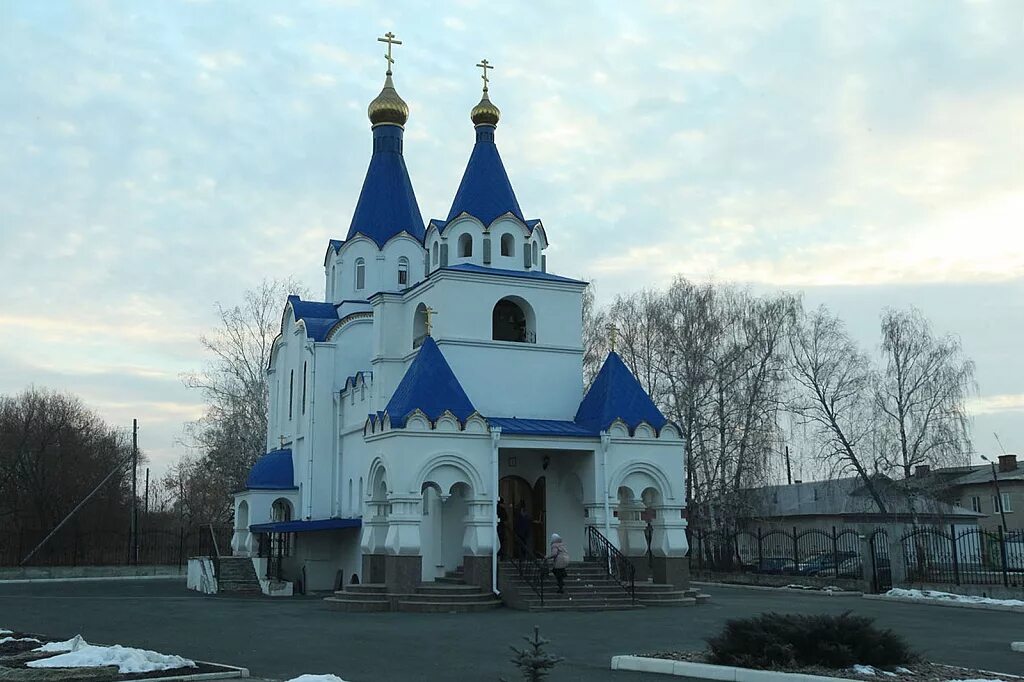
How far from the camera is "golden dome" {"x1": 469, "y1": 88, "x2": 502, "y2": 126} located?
24766 mm

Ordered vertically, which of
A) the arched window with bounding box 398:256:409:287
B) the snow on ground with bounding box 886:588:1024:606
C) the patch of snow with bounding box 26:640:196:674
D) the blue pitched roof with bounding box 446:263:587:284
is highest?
the arched window with bounding box 398:256:409:287

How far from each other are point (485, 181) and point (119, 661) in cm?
1641

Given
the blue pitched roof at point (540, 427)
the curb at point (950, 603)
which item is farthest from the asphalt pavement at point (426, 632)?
the blue pitched roof at point (540, 427)

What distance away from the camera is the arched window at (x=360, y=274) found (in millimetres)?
28078

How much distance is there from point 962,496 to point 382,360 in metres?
37.3

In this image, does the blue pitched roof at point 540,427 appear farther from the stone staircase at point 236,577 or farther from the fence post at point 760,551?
the stone staircase at point 236,577

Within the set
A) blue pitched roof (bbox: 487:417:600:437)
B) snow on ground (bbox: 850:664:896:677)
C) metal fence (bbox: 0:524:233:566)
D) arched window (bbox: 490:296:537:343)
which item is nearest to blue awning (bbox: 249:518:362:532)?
blue pitched roof (bbox: 487:417:600:437)

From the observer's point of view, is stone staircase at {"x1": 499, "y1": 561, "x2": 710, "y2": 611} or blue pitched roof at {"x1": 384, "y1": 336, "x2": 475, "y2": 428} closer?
stone staircase at {"x1": 499, "y1": 561, "x2": 710, "y2": 611}

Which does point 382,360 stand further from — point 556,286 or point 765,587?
point 765,587

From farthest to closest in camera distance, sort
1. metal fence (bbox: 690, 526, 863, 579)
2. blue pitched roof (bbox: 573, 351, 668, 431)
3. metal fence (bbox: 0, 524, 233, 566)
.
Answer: metal fence (bbox: 0, 524, 233, 566)
metal fence (bbox: 690, 526, 863, 579)
blue pitched roof (bbox: 573, 351, 668, 431)

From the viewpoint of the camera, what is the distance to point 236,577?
25.8 metres

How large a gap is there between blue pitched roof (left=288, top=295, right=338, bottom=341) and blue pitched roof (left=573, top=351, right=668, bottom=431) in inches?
322

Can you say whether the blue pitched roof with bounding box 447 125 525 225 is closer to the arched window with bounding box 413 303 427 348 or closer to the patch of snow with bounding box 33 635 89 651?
the arched window with bounding box 413 303 427 348

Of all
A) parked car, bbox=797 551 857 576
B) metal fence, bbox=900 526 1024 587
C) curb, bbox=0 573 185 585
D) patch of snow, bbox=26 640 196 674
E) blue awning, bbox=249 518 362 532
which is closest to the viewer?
patch of snow, bbox=26 640 196 674
